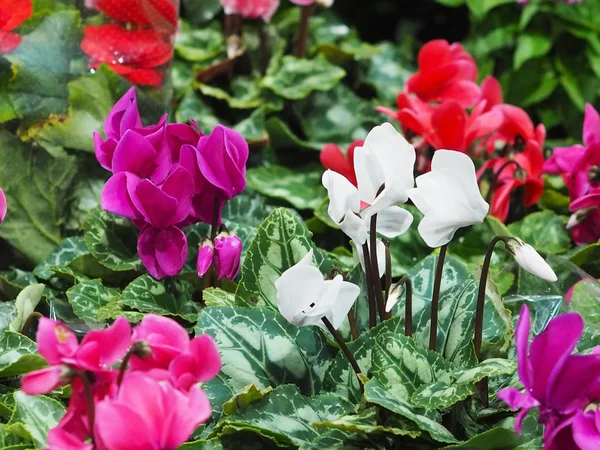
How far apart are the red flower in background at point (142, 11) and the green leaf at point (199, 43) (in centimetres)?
48

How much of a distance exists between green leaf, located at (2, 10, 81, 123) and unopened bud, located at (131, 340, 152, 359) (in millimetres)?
644

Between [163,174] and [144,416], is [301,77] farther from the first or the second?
[144,416]

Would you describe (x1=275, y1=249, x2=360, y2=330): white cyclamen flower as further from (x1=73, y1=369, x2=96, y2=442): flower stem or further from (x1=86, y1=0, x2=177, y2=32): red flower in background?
(x1=86, y1=0, x2=177, y2=32): red flower in background

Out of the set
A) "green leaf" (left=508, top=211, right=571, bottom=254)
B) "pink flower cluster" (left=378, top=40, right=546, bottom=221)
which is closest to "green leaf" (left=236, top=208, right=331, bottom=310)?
"pink flower cluster" (left=378, top=40, right=546, bottom=221)

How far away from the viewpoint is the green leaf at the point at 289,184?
1.32m

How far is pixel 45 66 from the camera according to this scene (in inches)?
43.3

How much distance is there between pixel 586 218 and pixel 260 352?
0.57 m

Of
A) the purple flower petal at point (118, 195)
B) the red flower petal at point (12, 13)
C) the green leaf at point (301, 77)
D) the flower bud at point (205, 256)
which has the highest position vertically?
the red flower petal at point (12, 13)

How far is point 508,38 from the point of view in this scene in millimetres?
1906

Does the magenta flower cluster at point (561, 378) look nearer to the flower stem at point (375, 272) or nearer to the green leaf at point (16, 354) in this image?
the flower stem at point (375, 272)

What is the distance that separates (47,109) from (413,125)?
1.71 feet

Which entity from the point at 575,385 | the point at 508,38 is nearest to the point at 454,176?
the point at 575,385

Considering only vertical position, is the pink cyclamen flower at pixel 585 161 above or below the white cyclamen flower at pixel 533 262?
below

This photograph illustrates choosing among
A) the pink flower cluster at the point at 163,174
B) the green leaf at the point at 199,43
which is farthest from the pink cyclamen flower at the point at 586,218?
the green leaf at the point at 199,43
